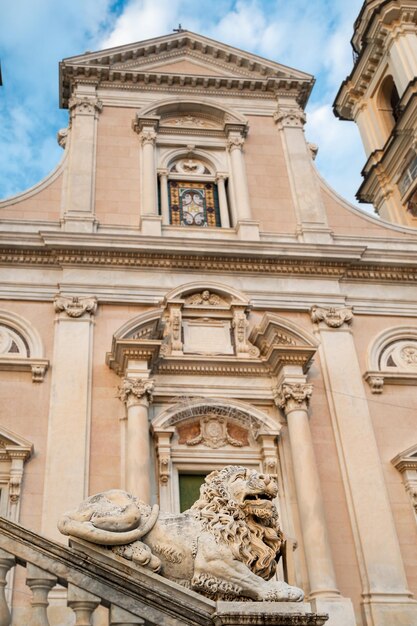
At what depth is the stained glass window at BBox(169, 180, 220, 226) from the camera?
15.4 metres

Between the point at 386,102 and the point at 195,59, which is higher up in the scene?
the point at 386,102

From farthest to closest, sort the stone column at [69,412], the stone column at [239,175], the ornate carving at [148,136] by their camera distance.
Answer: the ornate carving at [148,136] → the stone column at [239,175] → the stone column at [69,412]

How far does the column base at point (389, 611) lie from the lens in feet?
34.7

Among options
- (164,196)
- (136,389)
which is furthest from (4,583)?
(164,196)

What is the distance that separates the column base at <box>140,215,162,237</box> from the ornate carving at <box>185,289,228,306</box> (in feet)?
5.40

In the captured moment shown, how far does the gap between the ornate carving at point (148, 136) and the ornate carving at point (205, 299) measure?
4.28m

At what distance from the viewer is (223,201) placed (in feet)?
51.3

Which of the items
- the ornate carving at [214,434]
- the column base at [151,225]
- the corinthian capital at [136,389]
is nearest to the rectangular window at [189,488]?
the ornate carving at [214,434]

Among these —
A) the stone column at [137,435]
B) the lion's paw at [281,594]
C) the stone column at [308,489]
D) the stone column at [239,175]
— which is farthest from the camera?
the stone column at [239,175]

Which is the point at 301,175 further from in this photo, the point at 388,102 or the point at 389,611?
the point at 388,102

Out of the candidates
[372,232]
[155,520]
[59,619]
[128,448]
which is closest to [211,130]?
[372,232]

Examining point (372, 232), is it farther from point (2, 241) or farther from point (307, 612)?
point (307, 612)

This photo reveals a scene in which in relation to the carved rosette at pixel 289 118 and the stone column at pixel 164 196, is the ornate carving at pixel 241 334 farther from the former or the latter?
the carved rosette at pixel 289 118

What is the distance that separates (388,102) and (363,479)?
53.6 feet
